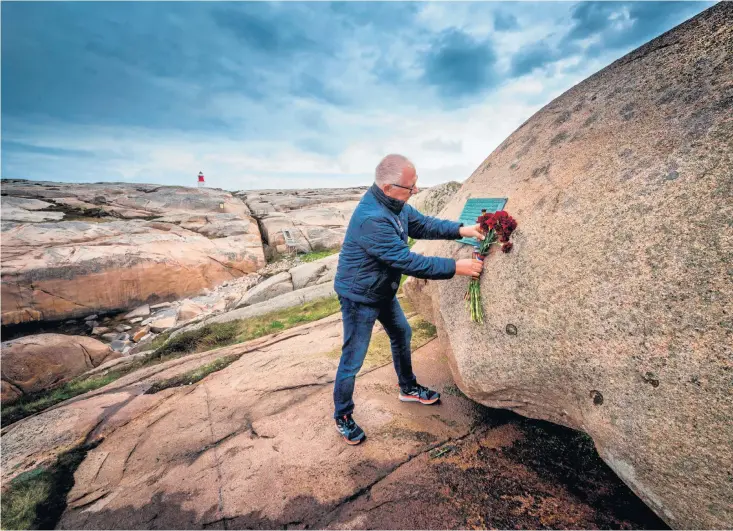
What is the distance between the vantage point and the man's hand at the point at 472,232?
363 cm

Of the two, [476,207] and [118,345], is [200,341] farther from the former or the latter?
[476,207]

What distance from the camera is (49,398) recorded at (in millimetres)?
6551

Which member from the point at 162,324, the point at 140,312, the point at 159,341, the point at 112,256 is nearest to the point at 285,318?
the point at 159,341

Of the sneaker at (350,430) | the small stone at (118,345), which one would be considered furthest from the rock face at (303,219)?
the sneaker at (350,430)

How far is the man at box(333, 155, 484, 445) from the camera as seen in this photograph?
317cm

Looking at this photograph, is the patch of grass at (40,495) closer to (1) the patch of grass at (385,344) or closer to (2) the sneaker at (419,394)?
(1) the patch of grass at (385,344)

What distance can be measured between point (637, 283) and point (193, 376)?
21.0 ft

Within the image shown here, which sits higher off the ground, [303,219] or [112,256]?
[303,219]

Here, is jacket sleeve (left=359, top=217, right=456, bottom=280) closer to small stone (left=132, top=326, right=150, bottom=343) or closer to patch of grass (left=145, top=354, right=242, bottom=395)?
patch of grass (left=145, top=354, right=242, bottom=395)

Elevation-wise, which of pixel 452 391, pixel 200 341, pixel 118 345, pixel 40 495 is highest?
pixel 452 391

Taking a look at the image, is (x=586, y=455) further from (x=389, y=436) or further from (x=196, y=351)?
(x=196, y=351)

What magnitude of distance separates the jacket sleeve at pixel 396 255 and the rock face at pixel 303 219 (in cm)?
1655

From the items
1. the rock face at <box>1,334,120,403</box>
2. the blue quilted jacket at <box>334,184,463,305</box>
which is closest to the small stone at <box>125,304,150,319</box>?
→ the rock face at <box>1,334,120,403</box>

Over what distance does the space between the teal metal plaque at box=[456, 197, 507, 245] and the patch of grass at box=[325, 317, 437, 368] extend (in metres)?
2.39
